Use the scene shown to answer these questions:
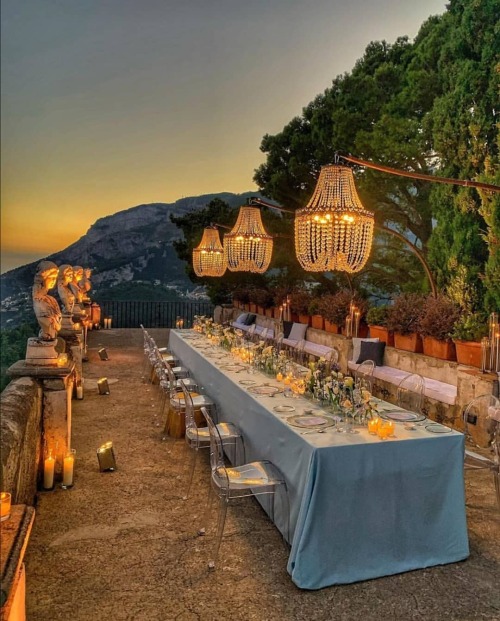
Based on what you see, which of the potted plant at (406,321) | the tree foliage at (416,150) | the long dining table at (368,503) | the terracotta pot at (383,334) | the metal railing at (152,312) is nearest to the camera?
the long dining table at (368,503)

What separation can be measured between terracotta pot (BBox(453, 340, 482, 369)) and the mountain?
21.3 m

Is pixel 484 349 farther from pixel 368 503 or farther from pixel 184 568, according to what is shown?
pixel 184 568

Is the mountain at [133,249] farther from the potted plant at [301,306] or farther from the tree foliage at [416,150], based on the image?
the potted plant at [301,306]

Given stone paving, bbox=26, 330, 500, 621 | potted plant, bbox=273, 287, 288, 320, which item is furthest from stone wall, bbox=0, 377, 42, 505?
potted plant, bbox=273, 287, 288, 320

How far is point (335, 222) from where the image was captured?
3.90 m

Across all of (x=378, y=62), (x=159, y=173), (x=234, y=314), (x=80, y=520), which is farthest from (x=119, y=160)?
(x=80, y=520)

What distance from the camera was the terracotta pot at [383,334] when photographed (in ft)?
24.5

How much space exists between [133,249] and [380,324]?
22048 mm

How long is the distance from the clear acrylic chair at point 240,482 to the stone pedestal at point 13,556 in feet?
4.42

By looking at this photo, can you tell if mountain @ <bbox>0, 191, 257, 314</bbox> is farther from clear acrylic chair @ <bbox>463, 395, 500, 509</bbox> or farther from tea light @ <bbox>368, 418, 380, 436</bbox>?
tea light @ <bbox>368, 418, 380, 436</bbox>

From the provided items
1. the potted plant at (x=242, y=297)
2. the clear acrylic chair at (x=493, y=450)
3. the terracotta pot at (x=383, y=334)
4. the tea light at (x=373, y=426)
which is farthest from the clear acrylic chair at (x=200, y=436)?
the potted plant at (x=242, y=297)

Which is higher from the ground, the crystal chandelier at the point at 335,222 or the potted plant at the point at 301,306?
the crystal chandelier at the point at 335,222

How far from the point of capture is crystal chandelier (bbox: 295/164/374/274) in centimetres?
389

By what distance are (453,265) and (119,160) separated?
17.2m
